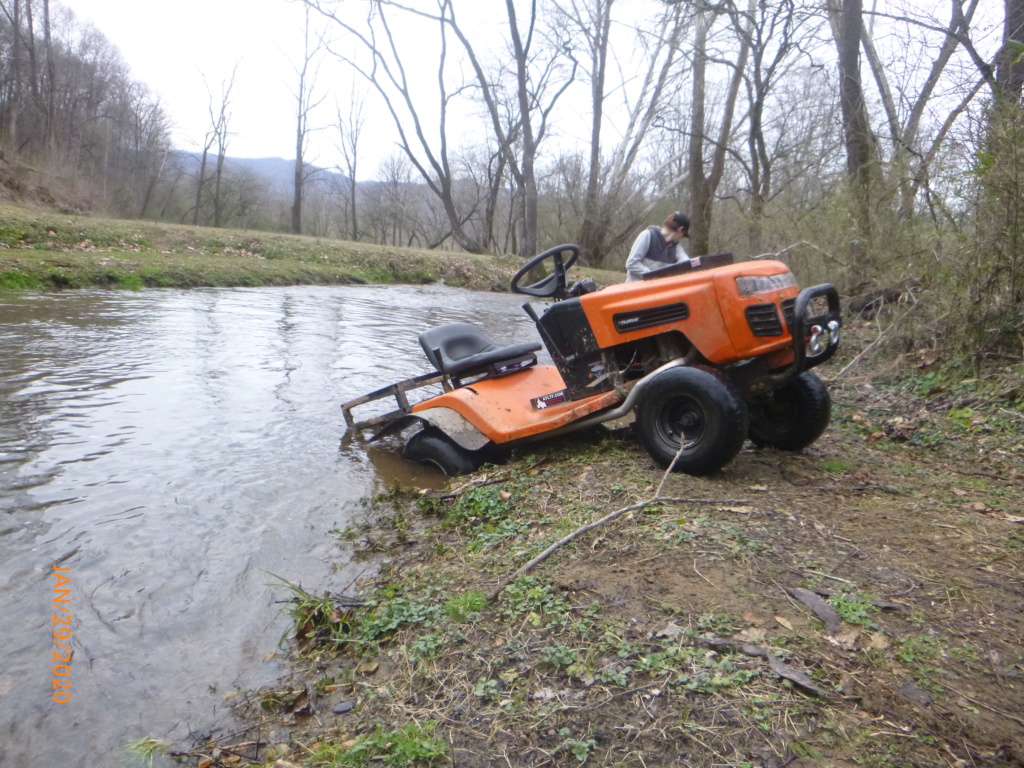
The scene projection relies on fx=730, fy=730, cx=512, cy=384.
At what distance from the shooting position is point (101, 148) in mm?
40344

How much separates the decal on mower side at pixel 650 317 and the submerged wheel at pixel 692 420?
0.33 metres

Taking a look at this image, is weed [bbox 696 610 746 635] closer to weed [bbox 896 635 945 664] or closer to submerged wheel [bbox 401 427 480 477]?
weed [bbox 896 635 945 664]

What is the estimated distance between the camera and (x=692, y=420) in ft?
14.1

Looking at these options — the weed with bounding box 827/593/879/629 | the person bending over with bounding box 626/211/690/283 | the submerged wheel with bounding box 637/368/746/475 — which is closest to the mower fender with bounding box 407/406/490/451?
the submerged wheel with bounding box 637/368/746/475

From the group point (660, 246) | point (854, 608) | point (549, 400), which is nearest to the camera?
point (854, 608)

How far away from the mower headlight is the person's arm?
147 cm

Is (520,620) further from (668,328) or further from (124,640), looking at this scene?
(668,328)

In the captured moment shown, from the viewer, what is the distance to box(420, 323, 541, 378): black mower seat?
574cm

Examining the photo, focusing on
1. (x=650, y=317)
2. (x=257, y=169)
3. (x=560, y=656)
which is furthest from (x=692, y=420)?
(x=257, y=169)

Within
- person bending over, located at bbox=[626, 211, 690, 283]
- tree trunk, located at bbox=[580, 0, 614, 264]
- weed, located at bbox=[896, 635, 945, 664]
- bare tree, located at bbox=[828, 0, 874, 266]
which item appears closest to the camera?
weed, located at bbox=[896, 635, 945, 664]

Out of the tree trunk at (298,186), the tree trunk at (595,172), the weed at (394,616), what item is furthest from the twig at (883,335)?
the tree trunk at (298,186)

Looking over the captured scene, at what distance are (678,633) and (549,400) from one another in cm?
274

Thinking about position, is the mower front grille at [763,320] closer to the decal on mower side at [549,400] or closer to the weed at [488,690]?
the decal on mower side at [549,400]

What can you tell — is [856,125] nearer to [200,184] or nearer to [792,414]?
[792,414]
